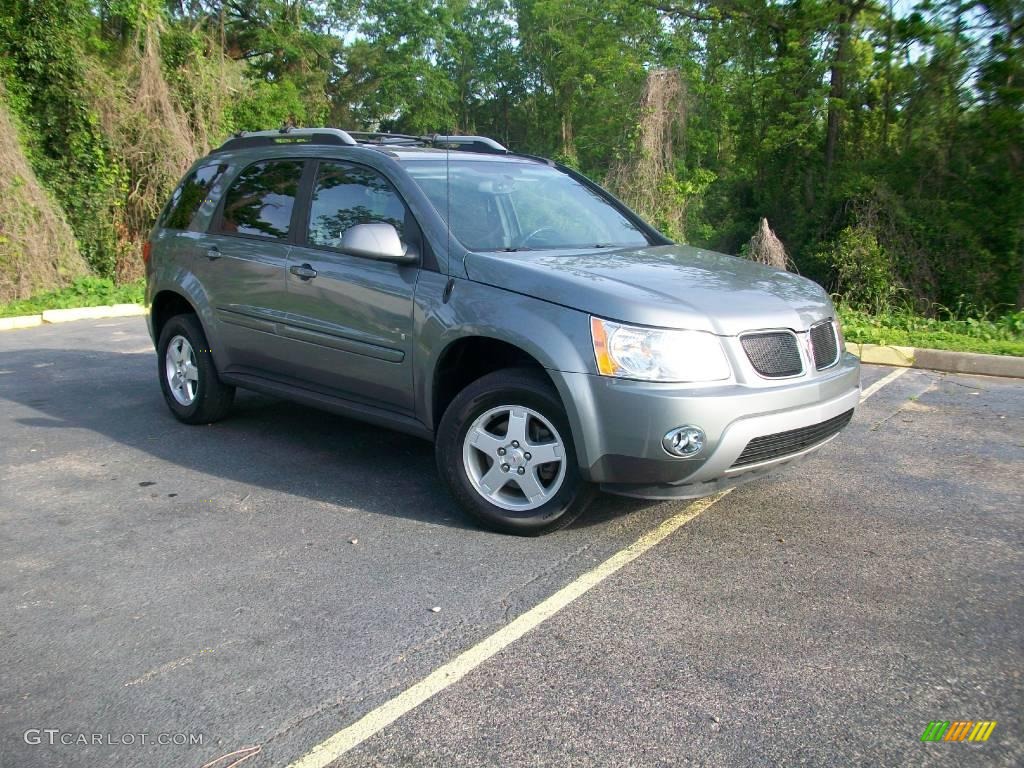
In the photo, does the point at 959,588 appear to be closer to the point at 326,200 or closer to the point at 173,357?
the point at 326,200

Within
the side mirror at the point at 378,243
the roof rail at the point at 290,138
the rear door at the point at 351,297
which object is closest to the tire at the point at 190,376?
the rear door at the point at 351,297

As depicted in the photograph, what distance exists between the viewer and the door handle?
528 centimetres

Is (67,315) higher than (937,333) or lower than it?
higher

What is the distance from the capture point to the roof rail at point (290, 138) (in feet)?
18.2

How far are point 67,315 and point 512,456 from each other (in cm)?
1022

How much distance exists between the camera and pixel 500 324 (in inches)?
172

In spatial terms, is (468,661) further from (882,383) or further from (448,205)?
(882,383)

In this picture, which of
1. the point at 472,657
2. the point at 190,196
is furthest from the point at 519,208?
the point at 472,657

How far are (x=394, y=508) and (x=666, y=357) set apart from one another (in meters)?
1.72

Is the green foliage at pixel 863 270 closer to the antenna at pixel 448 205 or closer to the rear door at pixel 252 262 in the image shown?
the antenna at pixel 448 205

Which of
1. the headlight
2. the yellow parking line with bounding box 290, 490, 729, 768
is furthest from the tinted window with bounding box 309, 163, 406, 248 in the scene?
the yellow parking line with bounding box 290, 490, 729, 768

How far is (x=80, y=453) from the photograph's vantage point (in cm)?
593

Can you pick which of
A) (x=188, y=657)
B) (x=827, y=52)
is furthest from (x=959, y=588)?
(x=827, y=52)

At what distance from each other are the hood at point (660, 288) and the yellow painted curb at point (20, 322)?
9.48m
